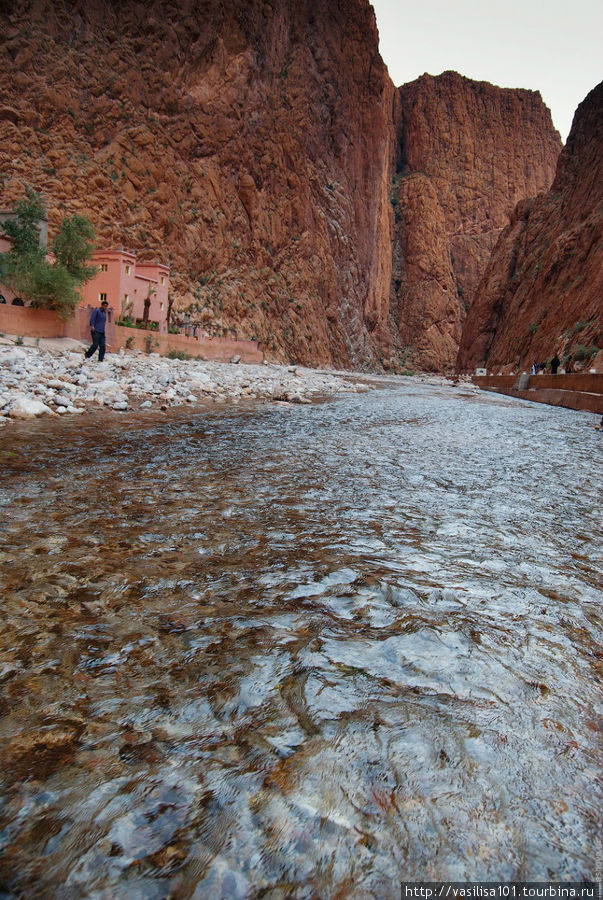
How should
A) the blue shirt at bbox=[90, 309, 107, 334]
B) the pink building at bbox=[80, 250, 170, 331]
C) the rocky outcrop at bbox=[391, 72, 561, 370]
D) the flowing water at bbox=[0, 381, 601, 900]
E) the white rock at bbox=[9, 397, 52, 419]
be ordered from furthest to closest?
the rocky outcrop at bbox=[391, 72, 561, 370] → the pink building at bbox=[80, 250, 170, 331] → the blue shirt at bbox=[90, 309, 107, 334] → the white rock at bbox=[9, 397, 52, 419] → the flowing water at bbox=[0, 381, 601, 900]

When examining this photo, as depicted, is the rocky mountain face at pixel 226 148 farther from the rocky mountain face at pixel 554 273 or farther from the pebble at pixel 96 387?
the pebble at pixel 96 387

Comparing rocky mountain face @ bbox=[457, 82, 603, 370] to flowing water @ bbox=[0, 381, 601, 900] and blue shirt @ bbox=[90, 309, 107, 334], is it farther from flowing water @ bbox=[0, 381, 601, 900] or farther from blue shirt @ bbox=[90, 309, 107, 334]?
flowing water @ bbox=[0, 381, 601, 900]

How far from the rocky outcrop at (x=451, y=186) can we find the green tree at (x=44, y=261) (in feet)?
171

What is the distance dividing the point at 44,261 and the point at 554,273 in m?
28.4

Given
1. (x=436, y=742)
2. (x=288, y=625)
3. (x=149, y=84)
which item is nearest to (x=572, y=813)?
(x=436, y=742)

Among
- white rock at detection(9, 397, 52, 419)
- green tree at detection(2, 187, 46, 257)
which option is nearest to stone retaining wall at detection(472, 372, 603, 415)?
white rock at detection(9, 397, 52, 419)

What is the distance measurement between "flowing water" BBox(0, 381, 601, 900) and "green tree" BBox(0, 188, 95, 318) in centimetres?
1353

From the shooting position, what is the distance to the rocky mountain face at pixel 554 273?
79.8ft

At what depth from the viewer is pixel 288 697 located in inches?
52.5

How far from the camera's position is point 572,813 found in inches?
40.6

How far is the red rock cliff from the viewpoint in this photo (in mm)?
27266

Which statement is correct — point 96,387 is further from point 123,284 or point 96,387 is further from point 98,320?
point 123,284

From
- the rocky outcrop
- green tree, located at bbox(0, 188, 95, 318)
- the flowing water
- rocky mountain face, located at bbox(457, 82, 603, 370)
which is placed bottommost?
the flowing water

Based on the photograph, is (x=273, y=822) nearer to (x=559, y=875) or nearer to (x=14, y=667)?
(x=559, y=875)
